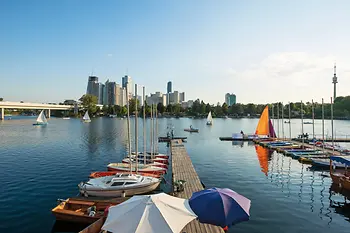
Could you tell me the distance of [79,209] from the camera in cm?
1789

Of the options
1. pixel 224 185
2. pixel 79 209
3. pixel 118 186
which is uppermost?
pixel 118 186

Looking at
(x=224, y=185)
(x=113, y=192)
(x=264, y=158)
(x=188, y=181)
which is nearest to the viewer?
(x=113, y=192)

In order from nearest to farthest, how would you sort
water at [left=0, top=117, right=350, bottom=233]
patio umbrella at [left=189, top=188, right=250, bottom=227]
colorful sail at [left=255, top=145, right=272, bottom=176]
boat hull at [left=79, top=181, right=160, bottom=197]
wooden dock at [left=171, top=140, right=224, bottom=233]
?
patio umbrella at [left=189, top=188, right=250, bottom=227]
wooden dock at [left=171, top=140, right=224, bottom=233]
water at [left=0, top=117, right=350, bottom=233]
boat hull at [left=79, top=181, right=160, bottom=197]
colorful sail at [left=255, top=145, right=272, bottom=176]

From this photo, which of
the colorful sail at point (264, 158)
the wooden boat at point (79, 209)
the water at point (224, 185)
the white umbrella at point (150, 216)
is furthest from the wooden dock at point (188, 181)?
the colorful sail at point (264, 158)

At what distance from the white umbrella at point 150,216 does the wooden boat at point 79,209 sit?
6.60 meters

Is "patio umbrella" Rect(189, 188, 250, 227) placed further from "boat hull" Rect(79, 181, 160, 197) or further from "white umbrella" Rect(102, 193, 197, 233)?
"boat hull" Rect(79, 181, 160, 197)

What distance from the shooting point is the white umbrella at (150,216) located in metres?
9.68

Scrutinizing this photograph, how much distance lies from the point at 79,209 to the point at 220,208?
1178 cm

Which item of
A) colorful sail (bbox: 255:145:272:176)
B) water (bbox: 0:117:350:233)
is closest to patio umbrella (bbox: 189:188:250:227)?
water (bbox: 0:117:350:233)

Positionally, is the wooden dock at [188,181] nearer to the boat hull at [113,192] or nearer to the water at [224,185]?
the water at [224,185]

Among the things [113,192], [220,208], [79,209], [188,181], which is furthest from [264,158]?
[220,208]

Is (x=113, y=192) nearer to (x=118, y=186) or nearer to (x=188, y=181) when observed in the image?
(x=118, y=186)

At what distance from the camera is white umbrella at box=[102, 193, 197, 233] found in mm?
9680

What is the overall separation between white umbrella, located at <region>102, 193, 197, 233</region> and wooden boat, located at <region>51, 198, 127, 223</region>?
21.6ft
